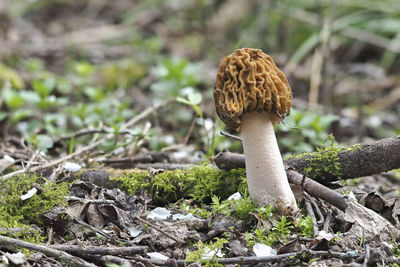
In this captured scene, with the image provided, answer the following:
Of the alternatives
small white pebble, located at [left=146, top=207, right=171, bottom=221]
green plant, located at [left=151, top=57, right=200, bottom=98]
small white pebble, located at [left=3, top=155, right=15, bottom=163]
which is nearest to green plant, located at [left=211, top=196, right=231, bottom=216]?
small white pebble, located at [left=146, top=207, right=171, bottom=221]

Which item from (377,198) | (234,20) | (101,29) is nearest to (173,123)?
(377,198)

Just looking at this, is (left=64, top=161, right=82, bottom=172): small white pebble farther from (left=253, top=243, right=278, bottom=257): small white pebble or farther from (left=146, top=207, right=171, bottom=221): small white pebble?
(left=253, top=243, right=278, bottom=257): small white pebble

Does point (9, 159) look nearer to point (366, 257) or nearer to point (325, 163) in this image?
point (325, 163)

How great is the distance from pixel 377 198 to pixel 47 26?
1154 centimetres

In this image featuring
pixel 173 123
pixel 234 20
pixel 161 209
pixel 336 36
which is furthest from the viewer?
pixel 234 20

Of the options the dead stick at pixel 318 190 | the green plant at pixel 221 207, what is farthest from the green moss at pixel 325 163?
the green plant at pixel 221 207

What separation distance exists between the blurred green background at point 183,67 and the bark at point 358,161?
102 cm

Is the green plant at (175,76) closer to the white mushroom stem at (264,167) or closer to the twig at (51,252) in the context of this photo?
the white mushroom stem at (264,167)

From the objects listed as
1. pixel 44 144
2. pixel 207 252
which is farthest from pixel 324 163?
pixel 44 144

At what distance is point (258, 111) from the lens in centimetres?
319

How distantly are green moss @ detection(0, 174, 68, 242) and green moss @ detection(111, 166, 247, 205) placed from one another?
1.83 ft

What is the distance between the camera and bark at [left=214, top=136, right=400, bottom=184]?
3.22m

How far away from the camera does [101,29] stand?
11922 millimetres

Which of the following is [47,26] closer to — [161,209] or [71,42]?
[71,42]
